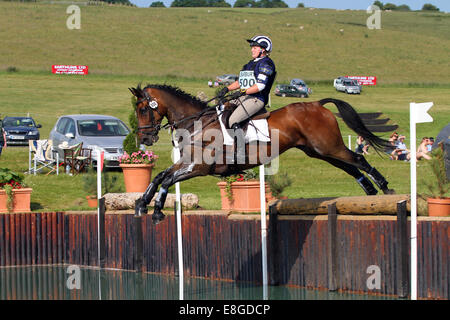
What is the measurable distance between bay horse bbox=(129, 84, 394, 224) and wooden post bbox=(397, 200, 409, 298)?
4.76 ft

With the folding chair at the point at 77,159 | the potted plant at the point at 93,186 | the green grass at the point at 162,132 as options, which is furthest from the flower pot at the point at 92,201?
the folding chair at the point at 77,159

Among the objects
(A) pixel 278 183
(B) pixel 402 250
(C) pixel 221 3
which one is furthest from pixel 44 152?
(C) pixel 221 3

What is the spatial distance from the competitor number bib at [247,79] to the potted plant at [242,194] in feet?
10.5

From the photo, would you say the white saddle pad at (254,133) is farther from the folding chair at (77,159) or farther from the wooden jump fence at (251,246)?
the folding chair at (77,159)

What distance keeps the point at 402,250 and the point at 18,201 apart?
8648 mm

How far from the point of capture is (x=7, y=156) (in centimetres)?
2498

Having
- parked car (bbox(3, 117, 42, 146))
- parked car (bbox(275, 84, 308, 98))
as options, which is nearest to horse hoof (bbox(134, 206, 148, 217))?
parked car (bbox(3, 117, 42, 146))

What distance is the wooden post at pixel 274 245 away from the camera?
11969mm

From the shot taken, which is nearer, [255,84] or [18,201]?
[255,84]

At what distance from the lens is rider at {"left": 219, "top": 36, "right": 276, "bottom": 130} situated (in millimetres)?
10836

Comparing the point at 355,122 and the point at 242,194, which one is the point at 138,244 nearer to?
the point at 242,194

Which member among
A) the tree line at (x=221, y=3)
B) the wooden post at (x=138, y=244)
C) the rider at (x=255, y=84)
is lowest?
the wooden post at (x=138, y=244)

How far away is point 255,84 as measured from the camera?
427 inches

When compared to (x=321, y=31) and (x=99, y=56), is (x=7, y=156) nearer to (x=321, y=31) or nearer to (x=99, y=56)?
(x=99, y=56)
